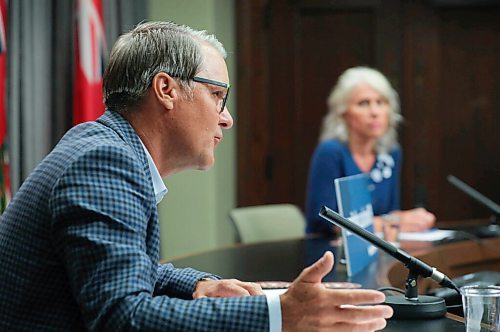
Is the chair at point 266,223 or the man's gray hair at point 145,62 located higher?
the man's gray hair at point 145,62

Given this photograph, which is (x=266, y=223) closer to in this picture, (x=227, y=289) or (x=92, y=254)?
(x=227, y=289)

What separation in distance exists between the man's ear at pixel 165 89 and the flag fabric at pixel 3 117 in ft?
7.37

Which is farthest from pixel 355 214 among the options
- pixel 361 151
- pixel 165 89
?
pixel 165 89

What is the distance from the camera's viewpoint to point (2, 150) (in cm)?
377

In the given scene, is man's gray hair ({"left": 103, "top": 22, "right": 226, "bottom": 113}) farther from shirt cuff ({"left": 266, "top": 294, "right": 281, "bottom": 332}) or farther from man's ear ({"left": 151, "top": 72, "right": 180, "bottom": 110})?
shirt cuff ({"left": 266, "top": 294, "right": 281, "bottom": 332})

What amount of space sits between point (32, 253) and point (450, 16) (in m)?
4.46

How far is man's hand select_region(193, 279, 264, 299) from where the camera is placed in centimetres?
181

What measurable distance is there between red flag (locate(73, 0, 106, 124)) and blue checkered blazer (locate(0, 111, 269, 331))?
2.56 metres

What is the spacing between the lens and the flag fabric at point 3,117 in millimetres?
3691

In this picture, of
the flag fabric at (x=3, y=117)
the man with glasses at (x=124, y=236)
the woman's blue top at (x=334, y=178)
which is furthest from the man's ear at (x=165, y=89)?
the flag fabric at (x=3, y=117)

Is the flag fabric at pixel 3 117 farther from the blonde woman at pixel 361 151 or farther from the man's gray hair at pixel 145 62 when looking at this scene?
the man's gray hair at pixel 145 62

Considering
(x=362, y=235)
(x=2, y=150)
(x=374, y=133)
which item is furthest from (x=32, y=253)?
(x=374, y=133)

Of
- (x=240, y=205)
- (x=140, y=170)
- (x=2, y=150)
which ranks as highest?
(x=140, y=170)

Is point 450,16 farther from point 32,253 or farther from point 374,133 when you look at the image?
point 32,253
